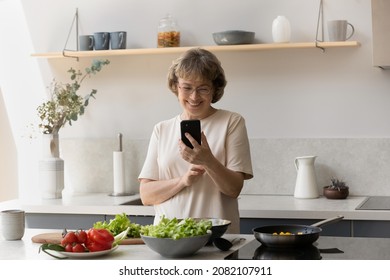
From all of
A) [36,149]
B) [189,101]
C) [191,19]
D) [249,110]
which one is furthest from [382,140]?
[36,149]

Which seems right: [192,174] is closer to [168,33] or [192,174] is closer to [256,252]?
[256,252]

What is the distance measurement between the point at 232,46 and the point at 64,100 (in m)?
1.13

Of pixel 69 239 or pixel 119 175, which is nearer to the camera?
pixel 69 239

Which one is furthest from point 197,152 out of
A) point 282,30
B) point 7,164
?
point 7,164

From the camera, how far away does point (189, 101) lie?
3.23m

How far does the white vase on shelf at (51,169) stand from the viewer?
4.68 metres

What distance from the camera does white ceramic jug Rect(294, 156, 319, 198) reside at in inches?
175

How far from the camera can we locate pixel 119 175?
478 cm

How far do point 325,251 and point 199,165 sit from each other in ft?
2.28

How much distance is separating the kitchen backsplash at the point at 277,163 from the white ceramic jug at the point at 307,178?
0.49 feet
